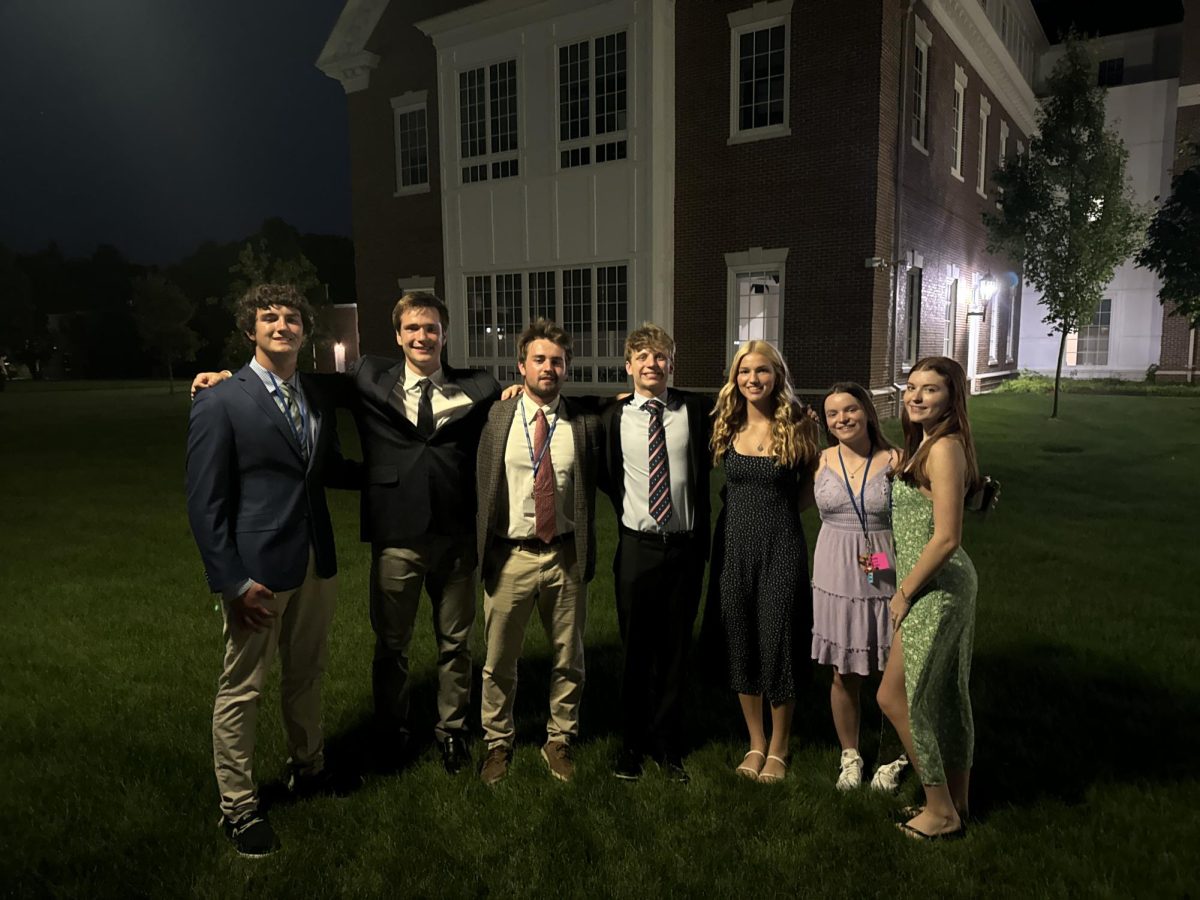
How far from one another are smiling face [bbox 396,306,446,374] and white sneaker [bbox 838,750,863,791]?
9.13ft

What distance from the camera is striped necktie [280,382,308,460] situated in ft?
11.2

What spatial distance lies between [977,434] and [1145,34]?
80.8ft

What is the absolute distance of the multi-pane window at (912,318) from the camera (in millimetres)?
17812

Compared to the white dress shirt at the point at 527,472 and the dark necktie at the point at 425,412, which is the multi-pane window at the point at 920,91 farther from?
the dark necktie at the point at 425,412

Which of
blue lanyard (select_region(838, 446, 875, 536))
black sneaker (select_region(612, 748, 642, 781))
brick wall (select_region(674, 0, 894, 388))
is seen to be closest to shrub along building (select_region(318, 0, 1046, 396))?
brick wall (select_region(674, 0, 894, 388))

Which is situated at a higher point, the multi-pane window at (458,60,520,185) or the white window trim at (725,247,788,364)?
the multi-pane window at (458,60,520,185)

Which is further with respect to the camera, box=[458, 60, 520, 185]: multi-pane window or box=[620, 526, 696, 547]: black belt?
box=[458, 60, 520, 185]: multi-pane window

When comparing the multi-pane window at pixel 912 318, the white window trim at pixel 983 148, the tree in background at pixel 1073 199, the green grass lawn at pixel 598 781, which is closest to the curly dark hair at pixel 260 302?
the green grass lawn at pixel 598 781

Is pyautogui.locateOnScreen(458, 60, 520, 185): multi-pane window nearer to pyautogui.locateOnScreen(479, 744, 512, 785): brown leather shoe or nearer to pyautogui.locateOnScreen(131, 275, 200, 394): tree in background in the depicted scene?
pyautogui.locateOnScreen(479, 744, 512, 785): brown leather shoe

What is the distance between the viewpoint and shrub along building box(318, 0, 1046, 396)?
1520 cm

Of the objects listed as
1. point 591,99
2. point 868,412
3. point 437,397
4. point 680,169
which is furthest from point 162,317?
point 868,412

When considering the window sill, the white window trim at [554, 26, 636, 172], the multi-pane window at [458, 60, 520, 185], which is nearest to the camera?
the window sill

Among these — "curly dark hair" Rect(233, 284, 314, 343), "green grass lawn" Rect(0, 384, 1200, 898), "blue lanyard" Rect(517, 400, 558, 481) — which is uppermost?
"curly dark hair" Rect(233, 284, 314, 343)

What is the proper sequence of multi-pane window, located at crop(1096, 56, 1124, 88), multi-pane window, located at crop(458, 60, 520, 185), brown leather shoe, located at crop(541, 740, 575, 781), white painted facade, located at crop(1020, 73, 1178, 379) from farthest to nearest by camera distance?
multi-pane window, located at crop(1096, 56, 1124, 88) < white painted facade, located at crop(1020, 73, 1178, 379) < multi-pane window, located at crop(458, 60, 520, 185) < brown leather shoe, located at crop(541, 740, 575, 781)
